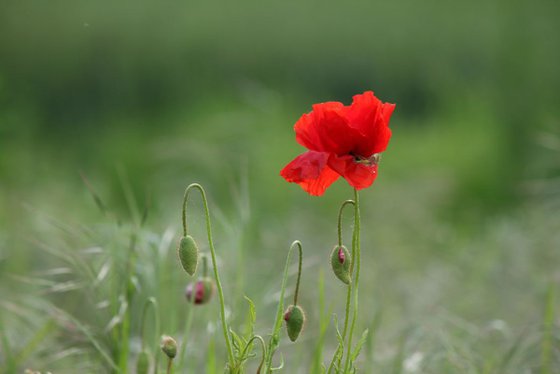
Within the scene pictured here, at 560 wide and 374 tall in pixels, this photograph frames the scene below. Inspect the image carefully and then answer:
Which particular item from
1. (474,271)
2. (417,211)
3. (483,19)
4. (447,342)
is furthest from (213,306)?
(483,19)

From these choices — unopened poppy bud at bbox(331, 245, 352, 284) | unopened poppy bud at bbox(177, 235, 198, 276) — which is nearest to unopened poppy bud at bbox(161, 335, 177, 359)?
unopened poppy bud at bbox(177, 235, 198, 276)

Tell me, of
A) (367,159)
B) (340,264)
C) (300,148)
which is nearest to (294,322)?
(340,264)

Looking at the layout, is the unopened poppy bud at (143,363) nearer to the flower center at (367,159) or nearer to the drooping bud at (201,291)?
the drooping bud at (201,291)

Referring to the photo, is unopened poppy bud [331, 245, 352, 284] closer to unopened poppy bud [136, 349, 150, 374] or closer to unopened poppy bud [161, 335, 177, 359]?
unopened poppy bud [161, 335, 177, 359]

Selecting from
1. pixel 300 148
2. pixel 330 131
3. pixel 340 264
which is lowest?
pixel 340 264

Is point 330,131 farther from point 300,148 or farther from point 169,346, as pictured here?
point 300,148

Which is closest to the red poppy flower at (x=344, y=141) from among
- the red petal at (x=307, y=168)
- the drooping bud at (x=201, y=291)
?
the red petal at (x=307, y=168)

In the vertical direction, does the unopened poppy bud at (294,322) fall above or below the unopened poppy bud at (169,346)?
above
